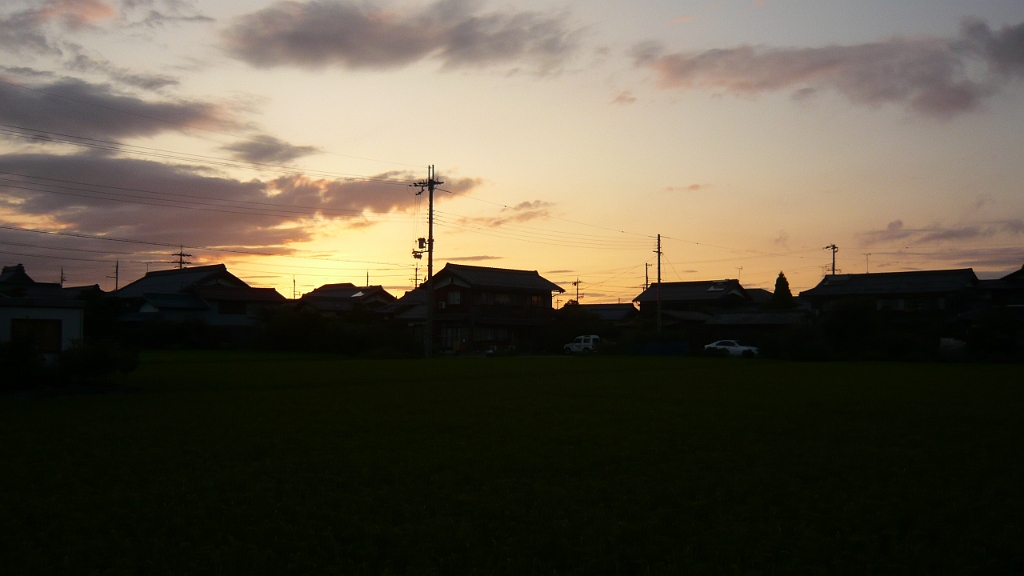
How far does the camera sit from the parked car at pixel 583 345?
5509 cm

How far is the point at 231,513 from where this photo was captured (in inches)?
315

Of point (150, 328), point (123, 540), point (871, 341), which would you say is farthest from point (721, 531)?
point (150, 328)

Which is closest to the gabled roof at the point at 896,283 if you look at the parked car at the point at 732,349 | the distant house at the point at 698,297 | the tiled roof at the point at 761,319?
the tiled roof at the point at 761,319

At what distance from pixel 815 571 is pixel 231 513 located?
18.9 ft

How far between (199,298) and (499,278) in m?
25.1

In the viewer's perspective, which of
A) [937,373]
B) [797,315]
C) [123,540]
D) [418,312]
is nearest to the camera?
[123,540]

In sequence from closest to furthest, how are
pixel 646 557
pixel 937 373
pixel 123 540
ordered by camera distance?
pixel 646 557, pixel 123 540, pixel 937 373

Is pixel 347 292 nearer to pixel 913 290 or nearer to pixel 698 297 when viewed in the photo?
pixel 698 297

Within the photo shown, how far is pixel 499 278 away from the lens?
6444 centimetres

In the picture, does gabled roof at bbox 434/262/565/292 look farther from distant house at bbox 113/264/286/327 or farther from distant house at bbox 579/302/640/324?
distant house at bbox 113/264/286/327

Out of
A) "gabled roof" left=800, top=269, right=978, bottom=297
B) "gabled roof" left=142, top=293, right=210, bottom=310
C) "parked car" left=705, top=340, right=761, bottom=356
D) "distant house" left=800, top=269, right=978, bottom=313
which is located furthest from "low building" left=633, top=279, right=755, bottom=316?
"gabled roof" left=142, top=293, right=210, bottom=310

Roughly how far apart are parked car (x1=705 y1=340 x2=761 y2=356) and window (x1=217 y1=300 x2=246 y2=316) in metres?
39.3

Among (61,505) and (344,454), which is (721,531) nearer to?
(344,454)

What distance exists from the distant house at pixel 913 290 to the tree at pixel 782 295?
8.18 meters
